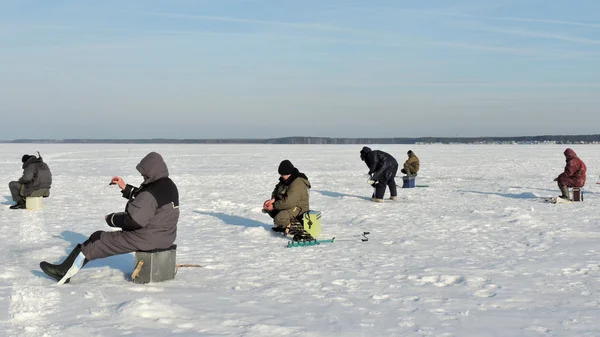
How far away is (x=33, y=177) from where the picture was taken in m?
12.6

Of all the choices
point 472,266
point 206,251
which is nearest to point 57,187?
point 206,251

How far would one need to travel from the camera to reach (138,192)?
6.08 meters

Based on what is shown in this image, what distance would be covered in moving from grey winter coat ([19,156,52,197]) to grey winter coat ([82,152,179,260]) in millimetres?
7273

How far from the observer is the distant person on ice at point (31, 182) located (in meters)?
12.5

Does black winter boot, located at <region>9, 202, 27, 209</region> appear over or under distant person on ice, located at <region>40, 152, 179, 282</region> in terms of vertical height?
under

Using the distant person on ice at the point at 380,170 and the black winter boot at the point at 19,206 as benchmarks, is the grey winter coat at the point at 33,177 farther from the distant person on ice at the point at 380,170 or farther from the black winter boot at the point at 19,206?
the distant person on ice at the point at 380,170

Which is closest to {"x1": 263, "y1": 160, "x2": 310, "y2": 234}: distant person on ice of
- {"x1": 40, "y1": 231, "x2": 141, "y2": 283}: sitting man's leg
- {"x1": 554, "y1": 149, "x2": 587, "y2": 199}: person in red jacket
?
{"x1": 40, "y1": 231, "x2": 141, "y2": 283}: sitting man's leg

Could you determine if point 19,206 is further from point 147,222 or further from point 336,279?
point 336,279

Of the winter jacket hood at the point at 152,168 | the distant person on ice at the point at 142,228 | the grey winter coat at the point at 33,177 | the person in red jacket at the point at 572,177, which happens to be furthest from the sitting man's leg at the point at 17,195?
the person in red jacket at the point at 572,177

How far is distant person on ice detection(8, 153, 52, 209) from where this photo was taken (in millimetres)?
12516

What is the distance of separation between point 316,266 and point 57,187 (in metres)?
13.1

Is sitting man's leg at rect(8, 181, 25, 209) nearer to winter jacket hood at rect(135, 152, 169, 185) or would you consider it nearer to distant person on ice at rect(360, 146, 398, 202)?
distant person on ice at rect(360, 146, 398, 202)

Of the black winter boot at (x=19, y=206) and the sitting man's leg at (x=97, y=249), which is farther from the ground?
the sitting man's leg at (x=97, y=249)

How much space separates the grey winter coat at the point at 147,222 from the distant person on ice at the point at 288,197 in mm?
2958
